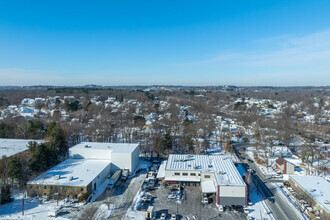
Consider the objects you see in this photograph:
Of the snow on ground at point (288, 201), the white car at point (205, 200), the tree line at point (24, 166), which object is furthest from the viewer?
the tree line at point (24, 166)

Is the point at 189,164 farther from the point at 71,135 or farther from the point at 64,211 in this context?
the point at 71,135

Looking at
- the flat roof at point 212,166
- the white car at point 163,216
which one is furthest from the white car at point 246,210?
the white car at point 163,216

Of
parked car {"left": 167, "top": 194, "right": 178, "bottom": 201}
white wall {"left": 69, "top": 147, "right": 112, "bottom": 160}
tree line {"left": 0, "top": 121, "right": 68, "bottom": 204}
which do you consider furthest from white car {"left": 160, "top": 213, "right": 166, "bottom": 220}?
tree line {"left": 0, "top": 121, "right": 68, "bottom": 204}

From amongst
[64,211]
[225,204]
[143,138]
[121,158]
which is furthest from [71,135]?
[225,204]

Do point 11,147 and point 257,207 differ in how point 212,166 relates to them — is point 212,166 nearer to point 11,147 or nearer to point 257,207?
point 257,207

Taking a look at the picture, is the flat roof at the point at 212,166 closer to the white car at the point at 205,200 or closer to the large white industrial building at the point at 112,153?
the white car at the point at 205,200

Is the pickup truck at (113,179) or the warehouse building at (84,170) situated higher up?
the warehouse building at (84,170)
